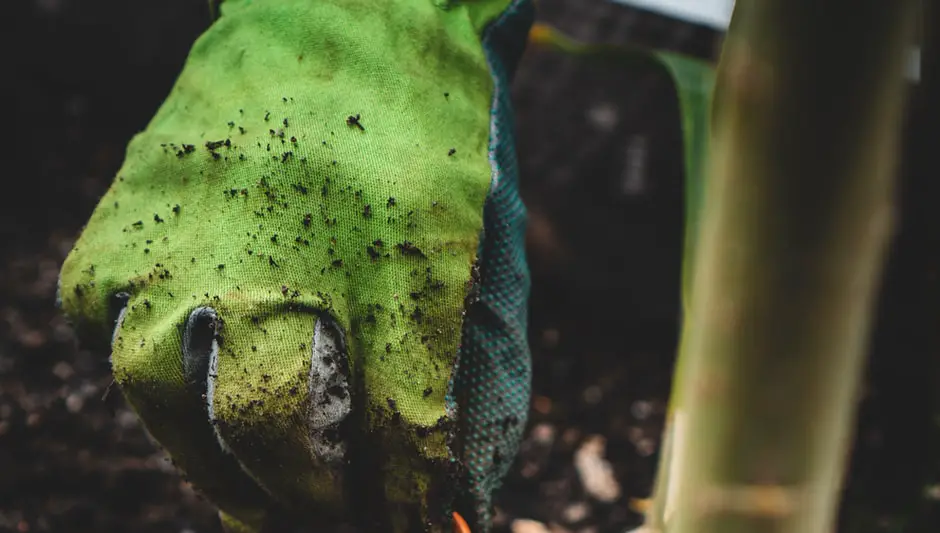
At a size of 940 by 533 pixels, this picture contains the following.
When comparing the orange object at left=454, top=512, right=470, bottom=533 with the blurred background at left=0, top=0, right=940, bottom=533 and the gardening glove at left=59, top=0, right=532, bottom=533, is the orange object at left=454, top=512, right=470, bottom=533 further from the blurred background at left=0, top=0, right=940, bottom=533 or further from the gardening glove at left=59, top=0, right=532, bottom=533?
the blurred background at left=0, top=0, right=940, bottom=533

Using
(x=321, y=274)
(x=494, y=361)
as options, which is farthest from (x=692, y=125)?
(x=321, y=274)

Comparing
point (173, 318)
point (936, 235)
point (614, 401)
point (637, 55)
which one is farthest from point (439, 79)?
point (614, 401)

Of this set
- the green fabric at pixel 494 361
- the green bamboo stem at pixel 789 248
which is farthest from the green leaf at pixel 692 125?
the green bamboo stem at pixel 789 248

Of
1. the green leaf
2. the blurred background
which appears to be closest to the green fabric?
the green leaf

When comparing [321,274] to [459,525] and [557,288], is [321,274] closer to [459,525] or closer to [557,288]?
[459,525]

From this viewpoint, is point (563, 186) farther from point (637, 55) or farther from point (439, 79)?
point (439, 79)

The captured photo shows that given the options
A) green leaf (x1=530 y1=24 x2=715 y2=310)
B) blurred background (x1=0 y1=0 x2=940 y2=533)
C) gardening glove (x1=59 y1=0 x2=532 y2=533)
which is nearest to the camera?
gardening glove (x1=59 y1=0 x2=532 y2=533)

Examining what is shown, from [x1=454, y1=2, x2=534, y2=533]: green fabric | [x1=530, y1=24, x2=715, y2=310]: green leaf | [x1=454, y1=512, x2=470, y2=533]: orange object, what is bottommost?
[x1=454, y1=512, x2=470, y2=533]: orange object

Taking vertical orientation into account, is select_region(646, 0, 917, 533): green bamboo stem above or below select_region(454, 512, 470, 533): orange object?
above
